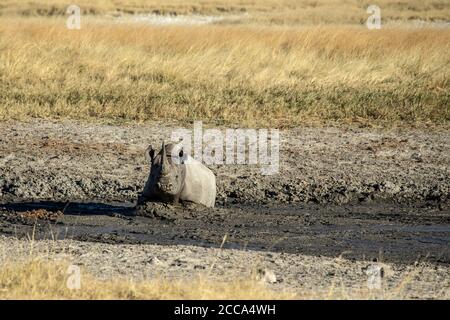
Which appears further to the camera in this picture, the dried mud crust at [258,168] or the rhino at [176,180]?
the dried mud crust at [258,168]

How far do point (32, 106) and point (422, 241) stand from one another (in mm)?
6930

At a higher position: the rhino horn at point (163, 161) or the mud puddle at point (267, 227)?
the rhino horn at point (163, 161)

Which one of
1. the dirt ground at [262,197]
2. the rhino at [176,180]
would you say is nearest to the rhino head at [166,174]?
the rhino at [176,180]

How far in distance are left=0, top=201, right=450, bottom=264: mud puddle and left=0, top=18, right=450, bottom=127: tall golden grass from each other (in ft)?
12.7

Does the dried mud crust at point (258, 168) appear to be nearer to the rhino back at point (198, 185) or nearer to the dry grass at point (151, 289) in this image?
the rhino back at point (198, 185)

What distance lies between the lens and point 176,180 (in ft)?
32.9

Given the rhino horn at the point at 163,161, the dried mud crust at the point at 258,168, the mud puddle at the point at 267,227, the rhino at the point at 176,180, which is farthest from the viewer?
the dried mud crust at the point at 258,168

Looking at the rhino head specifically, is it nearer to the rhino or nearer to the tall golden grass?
the rhino

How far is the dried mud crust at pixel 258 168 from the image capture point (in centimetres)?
1124

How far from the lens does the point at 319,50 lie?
19688 millimetres

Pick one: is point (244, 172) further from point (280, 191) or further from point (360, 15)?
point (360, 15)

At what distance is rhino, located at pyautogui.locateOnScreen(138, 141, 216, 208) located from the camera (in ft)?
32.6
